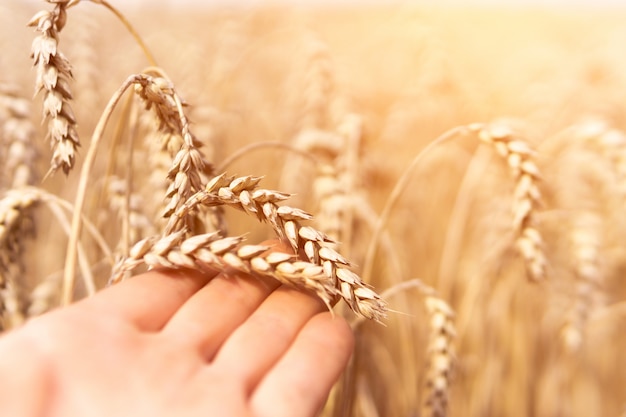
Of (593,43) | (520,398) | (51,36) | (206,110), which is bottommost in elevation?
(520,398)

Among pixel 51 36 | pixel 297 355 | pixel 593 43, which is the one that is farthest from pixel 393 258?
pixel 593 43

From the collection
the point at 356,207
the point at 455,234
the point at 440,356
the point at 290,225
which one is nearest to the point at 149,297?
the point at 290,225

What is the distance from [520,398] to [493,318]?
0.27m

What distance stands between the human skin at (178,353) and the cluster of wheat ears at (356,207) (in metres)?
0.04

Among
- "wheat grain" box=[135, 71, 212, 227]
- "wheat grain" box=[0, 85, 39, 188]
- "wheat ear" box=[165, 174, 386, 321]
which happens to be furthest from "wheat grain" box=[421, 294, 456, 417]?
"wheat grain" box=[0, 85, 39, 188]

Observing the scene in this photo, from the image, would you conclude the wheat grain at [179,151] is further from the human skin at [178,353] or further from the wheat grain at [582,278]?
the wheat grain at [582,278]

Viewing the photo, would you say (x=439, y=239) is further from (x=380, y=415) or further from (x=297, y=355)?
(x=297, y=355)

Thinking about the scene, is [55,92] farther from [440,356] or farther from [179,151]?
[440,356]

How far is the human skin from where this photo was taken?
0.59 metres

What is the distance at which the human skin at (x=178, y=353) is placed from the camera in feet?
1.94

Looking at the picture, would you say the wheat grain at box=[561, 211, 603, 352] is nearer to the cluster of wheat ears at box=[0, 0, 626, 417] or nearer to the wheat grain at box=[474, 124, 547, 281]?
the cluster of wheat ears at box=[0, 0, 626, 417]

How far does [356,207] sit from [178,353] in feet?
2.61

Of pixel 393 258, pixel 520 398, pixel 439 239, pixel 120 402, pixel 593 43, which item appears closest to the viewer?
pixel 120 402

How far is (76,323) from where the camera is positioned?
62cm
